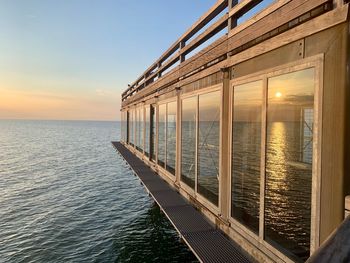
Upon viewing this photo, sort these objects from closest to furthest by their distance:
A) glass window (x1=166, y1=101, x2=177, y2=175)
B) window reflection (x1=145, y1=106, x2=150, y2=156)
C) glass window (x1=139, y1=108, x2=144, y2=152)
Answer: glass window (x1=166, y1=101, x2=177, y2=175) < window reflection (x1=145, y1=106, x2=150, y2=156) < glass window (x1=139, y1=108, x2=144, y2=152)

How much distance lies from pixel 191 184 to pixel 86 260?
4.66 metres

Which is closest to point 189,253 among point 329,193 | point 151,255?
point 151,255

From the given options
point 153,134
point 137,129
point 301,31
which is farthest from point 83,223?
point 301,31

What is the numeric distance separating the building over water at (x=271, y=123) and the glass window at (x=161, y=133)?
322 centimetres

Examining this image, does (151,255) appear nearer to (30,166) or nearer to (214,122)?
(214,122)

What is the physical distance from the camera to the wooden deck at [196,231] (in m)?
4.93

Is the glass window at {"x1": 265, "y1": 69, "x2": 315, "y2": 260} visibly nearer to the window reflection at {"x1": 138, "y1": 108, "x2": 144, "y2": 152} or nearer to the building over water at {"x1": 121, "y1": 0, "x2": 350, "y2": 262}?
the building over water at {"x1": 121, "y1": 0, "x2": 350, "y2": 262}

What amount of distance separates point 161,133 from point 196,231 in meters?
6.61

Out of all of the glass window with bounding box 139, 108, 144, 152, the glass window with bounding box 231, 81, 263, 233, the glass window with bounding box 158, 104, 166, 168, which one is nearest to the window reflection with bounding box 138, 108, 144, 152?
the glass window with bounding box 139, 108, 144, 152

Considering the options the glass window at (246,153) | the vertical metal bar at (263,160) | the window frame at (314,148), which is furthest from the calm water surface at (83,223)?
the vertical metal bar at (263,160)

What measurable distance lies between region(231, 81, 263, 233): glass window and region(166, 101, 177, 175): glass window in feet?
14.9

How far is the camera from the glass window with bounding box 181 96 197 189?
823cm

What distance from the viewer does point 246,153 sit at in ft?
18.0

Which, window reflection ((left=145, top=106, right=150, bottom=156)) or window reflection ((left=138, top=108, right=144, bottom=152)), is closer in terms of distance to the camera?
window reflection ((left=145, top=106, right=150, bottom=156))
